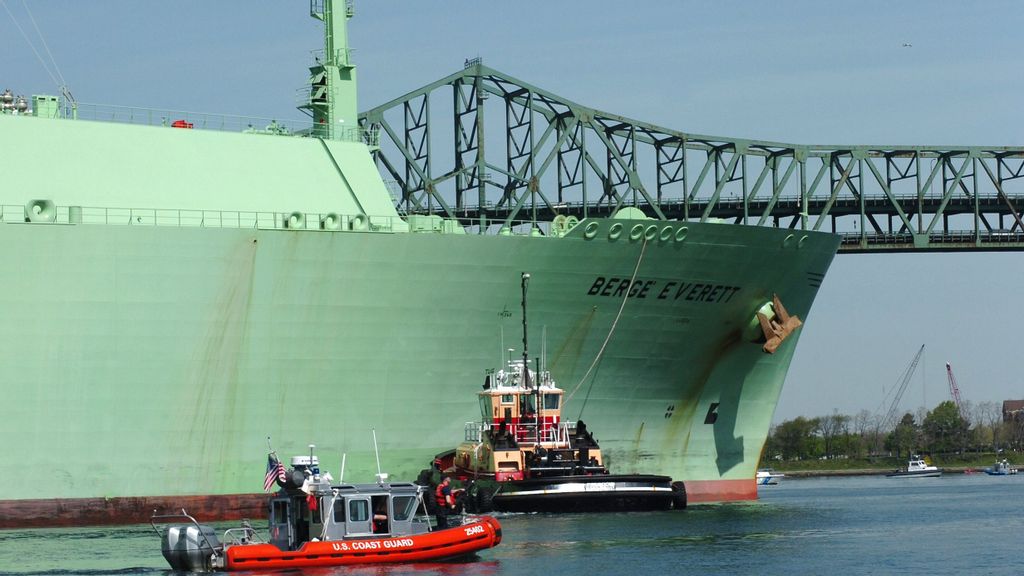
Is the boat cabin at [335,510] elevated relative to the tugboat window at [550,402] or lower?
lower

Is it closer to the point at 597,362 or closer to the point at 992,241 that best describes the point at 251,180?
the point at 597,362

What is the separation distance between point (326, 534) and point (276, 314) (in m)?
11.8

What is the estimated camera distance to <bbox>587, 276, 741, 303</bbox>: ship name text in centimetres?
4453

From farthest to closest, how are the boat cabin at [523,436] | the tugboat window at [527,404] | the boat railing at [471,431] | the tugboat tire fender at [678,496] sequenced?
the boat railing at [471,431]
the tugboat window at [527,404]
the tugboat tire fender at [678,496]
the boat cabin at [523,436]

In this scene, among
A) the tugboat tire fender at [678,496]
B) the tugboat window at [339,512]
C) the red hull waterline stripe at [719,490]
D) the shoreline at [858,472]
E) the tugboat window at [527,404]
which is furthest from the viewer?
the shoreline at [858,472]

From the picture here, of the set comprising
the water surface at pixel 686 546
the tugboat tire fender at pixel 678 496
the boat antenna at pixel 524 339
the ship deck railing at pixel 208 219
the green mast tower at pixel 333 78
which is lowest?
the water surface at pixel 686 546

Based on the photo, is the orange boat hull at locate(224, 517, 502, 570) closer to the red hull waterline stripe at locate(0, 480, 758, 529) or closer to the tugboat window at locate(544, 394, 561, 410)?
the tugboat window at locate(544, 394, 561, 410)

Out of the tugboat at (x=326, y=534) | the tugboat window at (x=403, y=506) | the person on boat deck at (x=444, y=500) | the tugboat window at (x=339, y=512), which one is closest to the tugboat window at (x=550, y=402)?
the person on boat deck at (x=444, y=500)

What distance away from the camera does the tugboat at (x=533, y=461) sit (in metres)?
40.2

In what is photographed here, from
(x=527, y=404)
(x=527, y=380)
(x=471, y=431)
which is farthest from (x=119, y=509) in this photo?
(x=527, y=380)

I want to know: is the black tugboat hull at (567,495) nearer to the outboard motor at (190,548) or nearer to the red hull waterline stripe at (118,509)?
the red hull waterline stripe at (118,509)

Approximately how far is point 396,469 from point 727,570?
15.6 m

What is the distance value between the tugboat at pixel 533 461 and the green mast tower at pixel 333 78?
10262 mm

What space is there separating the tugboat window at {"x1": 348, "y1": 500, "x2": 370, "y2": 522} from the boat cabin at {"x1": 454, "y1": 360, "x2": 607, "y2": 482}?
10111mm
